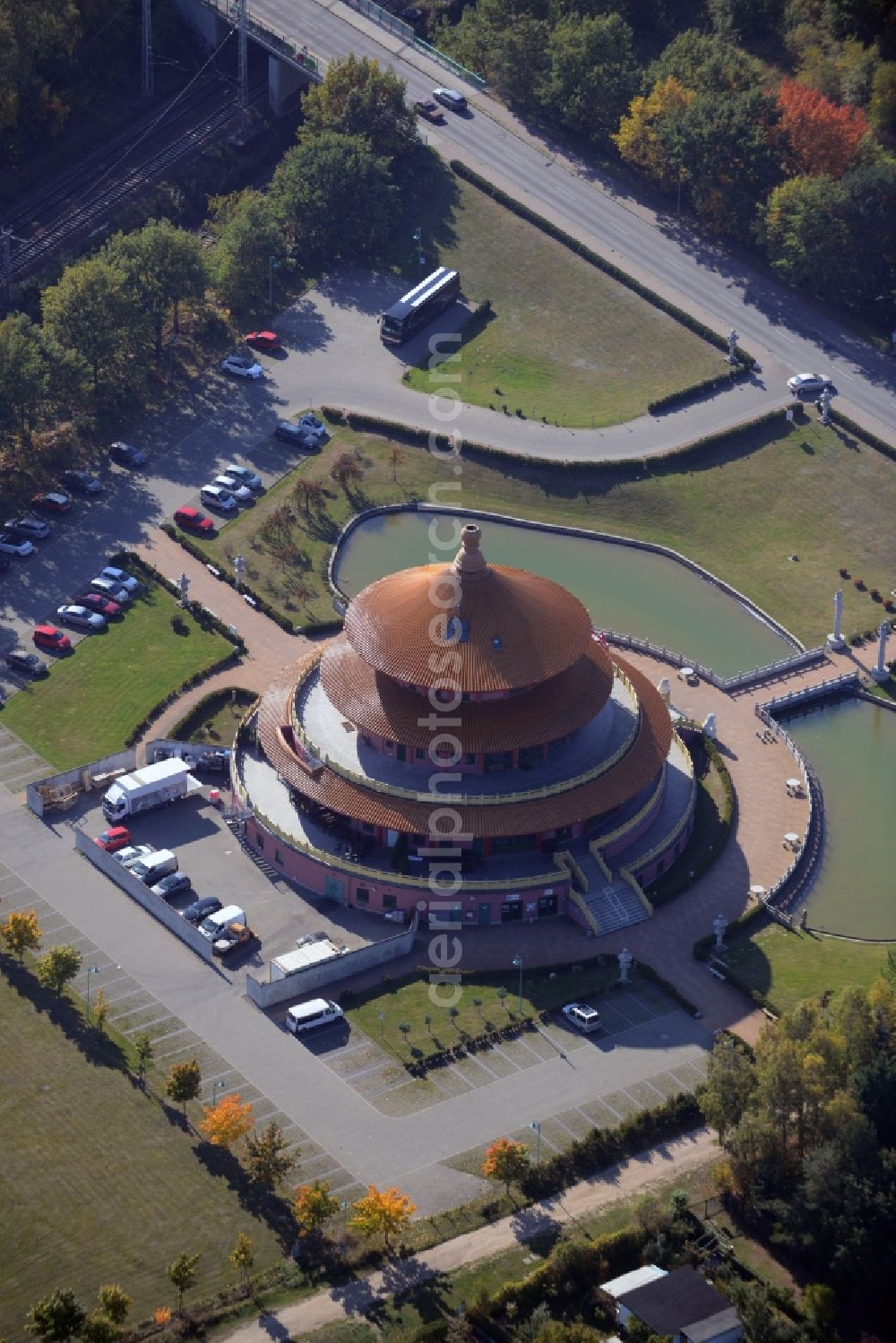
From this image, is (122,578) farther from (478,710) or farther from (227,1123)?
(227,1123)

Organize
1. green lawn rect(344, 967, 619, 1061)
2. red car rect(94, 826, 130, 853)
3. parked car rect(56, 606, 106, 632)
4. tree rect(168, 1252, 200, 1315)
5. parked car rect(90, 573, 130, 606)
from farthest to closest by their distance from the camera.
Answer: parked car rect(90, 573, 130, 606) → parked car rect(56, 606, 106, 632) → red car rect(94, 826, 130, 853) → green lawn rect(344, 967, 619, 1061) → tree rect(168, 1252, 200, 1315)

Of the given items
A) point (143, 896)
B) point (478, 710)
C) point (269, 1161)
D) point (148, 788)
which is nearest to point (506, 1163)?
point (269, 1161)

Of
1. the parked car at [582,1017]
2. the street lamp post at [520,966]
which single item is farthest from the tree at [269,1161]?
the parked car at [582,1017]

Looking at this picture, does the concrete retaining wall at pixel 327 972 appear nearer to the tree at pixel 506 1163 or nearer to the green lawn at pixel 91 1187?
the green lawn at pixel 91 1187

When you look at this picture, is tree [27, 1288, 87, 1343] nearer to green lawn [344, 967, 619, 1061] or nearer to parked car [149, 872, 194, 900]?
green lawn [344, 967, 619, 1061]

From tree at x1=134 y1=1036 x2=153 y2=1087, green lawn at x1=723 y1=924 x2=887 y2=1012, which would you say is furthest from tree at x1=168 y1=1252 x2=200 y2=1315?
green lawn at x1=723 y1=924 x2=887 y2=1012

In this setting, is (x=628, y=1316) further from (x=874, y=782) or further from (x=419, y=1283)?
(x=874, y=782)
